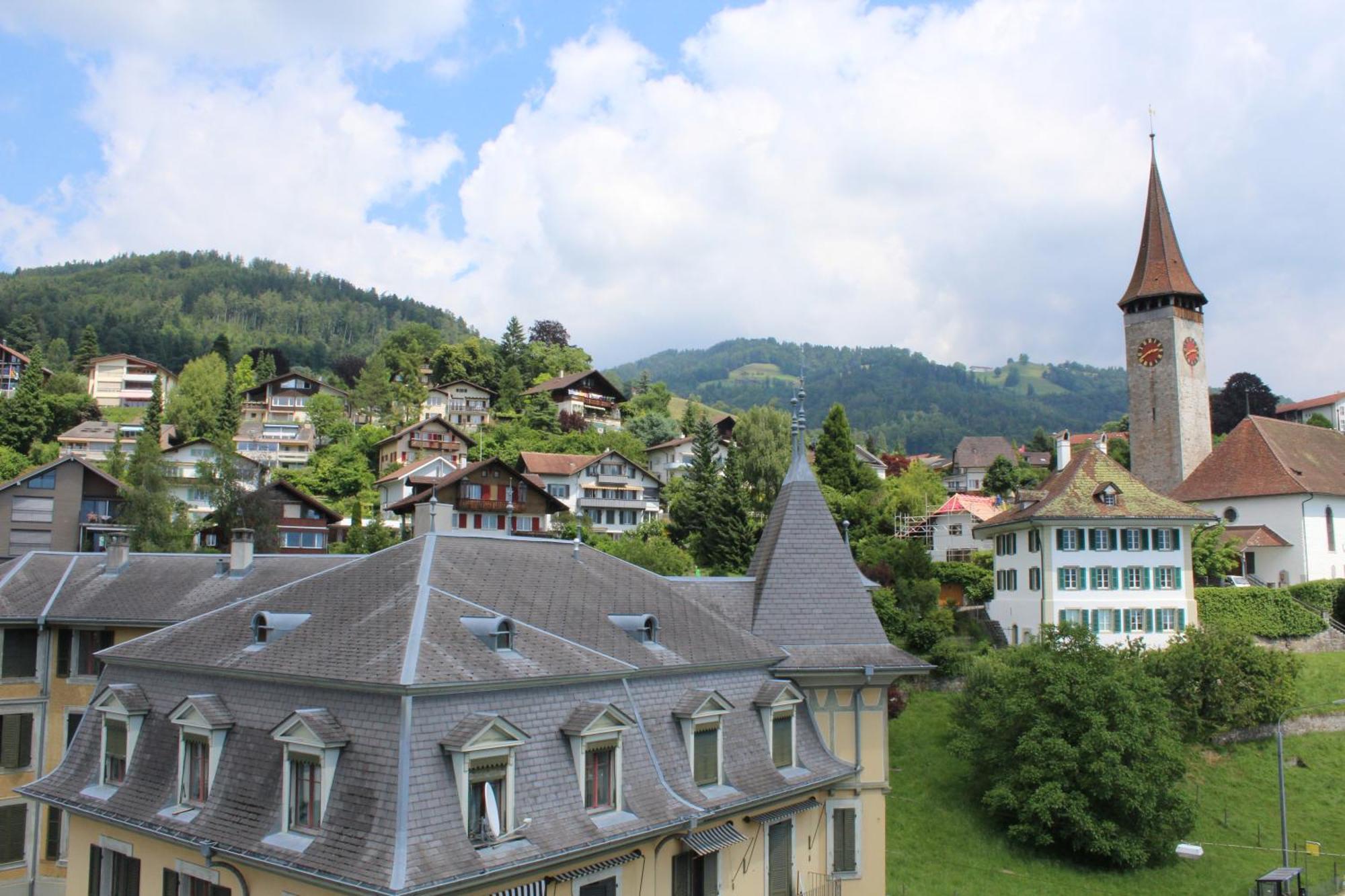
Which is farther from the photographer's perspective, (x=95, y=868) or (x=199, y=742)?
(x=95, y=868)

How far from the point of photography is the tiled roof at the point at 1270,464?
5466cm

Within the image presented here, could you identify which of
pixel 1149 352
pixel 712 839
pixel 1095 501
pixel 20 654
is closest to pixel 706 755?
pixel 712 839

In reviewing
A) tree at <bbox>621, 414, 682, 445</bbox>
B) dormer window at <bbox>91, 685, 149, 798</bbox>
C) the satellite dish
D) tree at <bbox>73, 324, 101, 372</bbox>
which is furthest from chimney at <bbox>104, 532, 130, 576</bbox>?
tree at <bbox>73, 324, 101, 372</bbox>

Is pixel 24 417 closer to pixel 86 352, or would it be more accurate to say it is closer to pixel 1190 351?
pixel 86 352

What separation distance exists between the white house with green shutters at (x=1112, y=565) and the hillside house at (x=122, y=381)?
371 feet

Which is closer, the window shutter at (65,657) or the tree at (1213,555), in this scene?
the window shutter at (65,657)

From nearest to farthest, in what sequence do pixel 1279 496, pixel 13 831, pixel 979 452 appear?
pixel 13 831, pixel 1279 496, pixel 979 452

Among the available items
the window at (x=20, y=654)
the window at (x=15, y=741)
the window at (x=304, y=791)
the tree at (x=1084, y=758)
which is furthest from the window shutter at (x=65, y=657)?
the tree at (x=1084, y=758)

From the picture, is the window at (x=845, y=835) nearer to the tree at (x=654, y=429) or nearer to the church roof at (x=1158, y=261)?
the church roof at (x=1158, y=261)

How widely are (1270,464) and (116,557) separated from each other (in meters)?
60.3

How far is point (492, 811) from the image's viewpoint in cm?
1431

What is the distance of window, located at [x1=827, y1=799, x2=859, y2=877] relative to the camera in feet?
73.2

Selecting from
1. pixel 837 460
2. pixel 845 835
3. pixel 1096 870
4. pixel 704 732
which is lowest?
pixel 1096 870

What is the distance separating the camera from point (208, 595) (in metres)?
27.8
